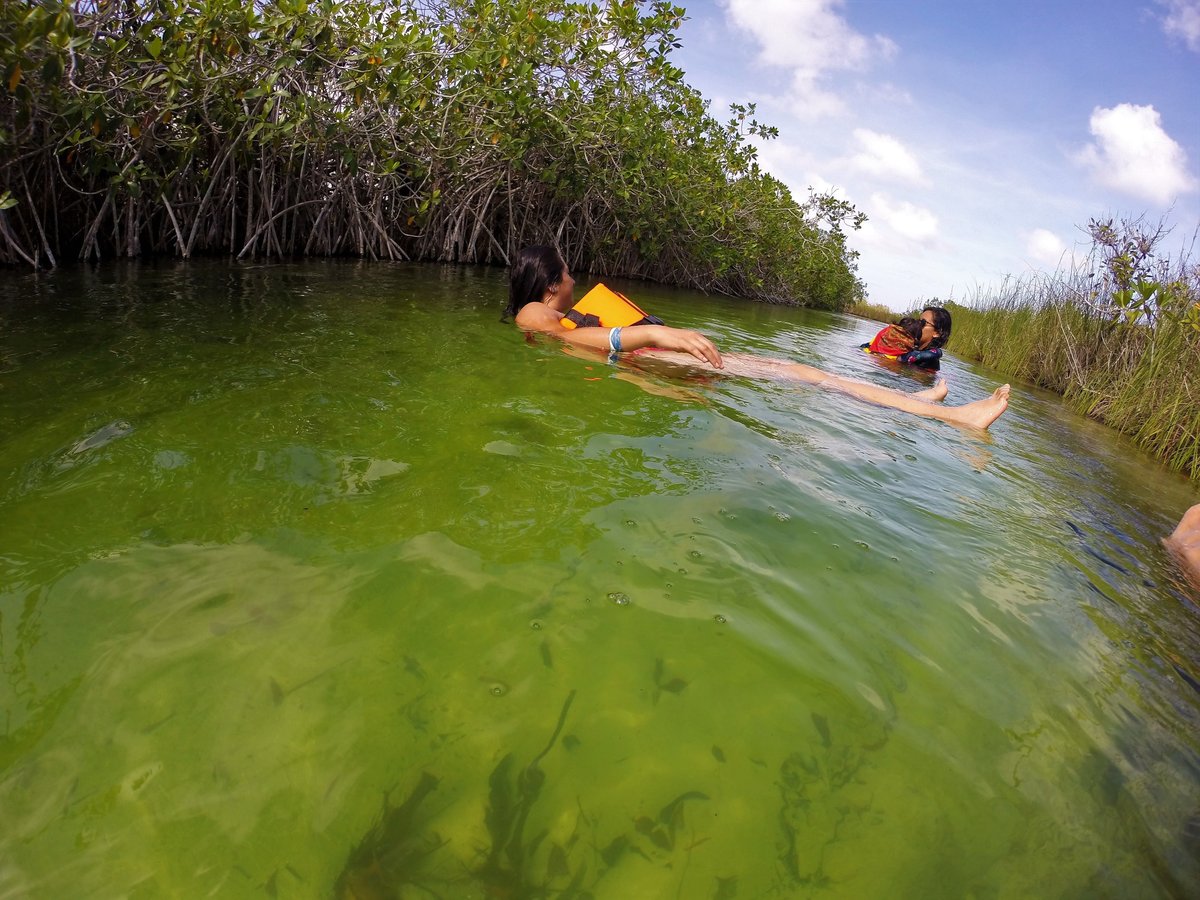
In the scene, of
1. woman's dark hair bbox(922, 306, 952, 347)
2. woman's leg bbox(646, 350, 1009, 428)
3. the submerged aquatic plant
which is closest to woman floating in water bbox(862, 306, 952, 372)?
woman's dark hair bbox(922, 306, 952, 347)

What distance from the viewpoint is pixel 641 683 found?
1195mm

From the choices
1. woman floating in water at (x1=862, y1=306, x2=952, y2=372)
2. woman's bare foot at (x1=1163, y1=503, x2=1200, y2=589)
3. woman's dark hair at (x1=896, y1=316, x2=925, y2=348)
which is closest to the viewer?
woman's bare foot at (x1=1163, y1=503, x2=1200, y2=589)

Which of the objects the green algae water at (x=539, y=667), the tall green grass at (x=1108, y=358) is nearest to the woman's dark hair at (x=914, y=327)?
the tall green grass at (x=1108, y=358)

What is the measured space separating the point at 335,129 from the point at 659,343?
5653 millimetres

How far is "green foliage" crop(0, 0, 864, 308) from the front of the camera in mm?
5340

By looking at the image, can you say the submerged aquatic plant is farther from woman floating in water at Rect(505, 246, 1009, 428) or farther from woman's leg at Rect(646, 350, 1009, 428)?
woman's leg at Rect(646, 350, 1009, 428)

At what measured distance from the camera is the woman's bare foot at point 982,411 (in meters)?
3.85

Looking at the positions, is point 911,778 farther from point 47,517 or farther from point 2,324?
point 2,324

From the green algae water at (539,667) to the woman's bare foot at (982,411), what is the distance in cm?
141

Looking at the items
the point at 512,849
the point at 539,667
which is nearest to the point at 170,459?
the point at 539,667

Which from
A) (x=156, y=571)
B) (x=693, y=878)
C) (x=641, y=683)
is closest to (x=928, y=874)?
(x=693, y=878)

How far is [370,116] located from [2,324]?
5854 millimetres

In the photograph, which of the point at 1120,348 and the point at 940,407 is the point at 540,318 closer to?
the point at 940,407

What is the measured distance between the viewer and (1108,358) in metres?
7.02
